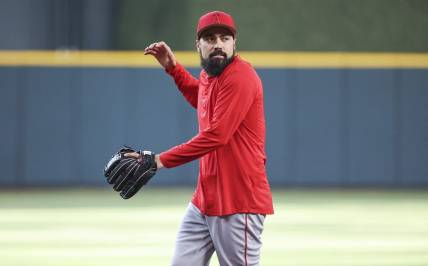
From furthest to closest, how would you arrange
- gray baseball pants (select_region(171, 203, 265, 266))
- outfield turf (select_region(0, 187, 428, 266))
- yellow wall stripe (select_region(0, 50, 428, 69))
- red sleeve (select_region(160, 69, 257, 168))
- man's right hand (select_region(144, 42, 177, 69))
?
yellow wall stripe (select_region(0, 50, 428, 69)) < outfield turf (select_region(0, 187, 428, 266)) < man's right hand (select_region(144, 42, 177, 69)) < gray baseball pants (select_region(171, 203, 265, 266)) < red sleeve (select_region(160, 69, 257, 168))

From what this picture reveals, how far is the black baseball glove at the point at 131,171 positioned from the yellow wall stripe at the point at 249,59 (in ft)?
35.3

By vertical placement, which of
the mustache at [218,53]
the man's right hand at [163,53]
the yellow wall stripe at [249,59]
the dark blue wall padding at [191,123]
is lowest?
the mustache at [218,53]

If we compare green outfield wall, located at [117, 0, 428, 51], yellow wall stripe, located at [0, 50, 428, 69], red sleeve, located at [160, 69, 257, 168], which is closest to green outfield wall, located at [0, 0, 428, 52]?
green outfield wall, located at [117, 0, 428, 51]

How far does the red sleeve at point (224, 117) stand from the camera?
16.4 ft

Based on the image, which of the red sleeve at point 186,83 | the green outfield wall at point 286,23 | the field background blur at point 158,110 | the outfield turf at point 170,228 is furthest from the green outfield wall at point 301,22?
the red sleeve at point 186,83

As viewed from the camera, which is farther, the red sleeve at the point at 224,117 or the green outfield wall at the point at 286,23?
the green outfield wall at the point at 286,23

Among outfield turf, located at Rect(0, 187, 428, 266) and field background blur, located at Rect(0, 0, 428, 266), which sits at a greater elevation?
field background blur, located at Rect(0, 0, 428, 266)

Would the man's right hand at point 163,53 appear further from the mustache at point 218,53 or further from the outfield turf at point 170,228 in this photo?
the outfield turf at point 170,228

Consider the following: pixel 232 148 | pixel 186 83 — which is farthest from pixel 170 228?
pixel 232 148

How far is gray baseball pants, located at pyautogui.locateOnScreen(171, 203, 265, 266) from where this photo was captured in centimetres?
511

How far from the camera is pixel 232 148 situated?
5.09 meters

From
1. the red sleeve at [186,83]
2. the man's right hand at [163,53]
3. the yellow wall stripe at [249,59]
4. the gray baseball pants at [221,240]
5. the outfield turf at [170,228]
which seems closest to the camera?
the gray baseball pants at [221,240]

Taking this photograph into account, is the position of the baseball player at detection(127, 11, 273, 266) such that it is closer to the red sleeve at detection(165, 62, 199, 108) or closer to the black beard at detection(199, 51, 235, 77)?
the black beard at detection(199, 51, 235, 77)

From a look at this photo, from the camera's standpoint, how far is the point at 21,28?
16672 mm
